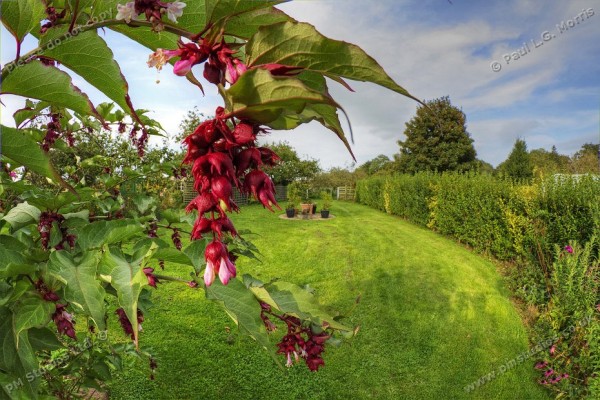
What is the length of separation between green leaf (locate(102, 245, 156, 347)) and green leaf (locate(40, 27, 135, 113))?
1.19 feet

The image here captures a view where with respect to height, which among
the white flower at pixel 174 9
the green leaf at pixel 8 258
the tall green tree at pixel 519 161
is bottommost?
the green leaf at pixel 8 258

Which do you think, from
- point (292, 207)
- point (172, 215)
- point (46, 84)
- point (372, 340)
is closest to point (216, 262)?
point (46, 84)

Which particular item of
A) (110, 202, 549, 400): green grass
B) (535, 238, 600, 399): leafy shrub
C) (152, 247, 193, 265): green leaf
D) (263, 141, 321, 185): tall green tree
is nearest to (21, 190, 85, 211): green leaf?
(152, 247, 193, 265): green leaf

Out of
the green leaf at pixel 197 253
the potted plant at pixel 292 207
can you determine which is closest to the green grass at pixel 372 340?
the green leaf at pixel 197 253

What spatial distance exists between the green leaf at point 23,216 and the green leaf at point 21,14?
95 centimetres

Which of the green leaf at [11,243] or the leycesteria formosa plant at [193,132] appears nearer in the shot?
the leycesteria formosa plant at [193,132]

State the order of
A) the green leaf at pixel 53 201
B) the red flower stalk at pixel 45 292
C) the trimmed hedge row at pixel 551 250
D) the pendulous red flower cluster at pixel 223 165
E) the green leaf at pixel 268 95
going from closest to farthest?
the green leaf at pixel 268 95 → the pendulous red flower cluster at pixel 223 165 → the red flower stalk at pixel 45 292 → the green leaf at pixel 53 201 → the trimmed hedge row at pixel 551 250

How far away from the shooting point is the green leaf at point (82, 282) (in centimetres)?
97

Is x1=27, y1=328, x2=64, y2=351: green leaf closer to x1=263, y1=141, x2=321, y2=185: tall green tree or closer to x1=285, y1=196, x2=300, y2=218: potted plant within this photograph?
x1=285, y1=196, x2=300, y2=218: potted plant

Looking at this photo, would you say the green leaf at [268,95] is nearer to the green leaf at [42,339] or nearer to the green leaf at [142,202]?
the green leaf at [42,339]

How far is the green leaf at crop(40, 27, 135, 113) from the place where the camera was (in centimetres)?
79

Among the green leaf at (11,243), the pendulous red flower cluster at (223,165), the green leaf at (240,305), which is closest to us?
the pendulous red flower cluster at (223,165)

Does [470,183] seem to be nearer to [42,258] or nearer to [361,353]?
[361,353]

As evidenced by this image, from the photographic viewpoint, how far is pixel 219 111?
0.49 m
